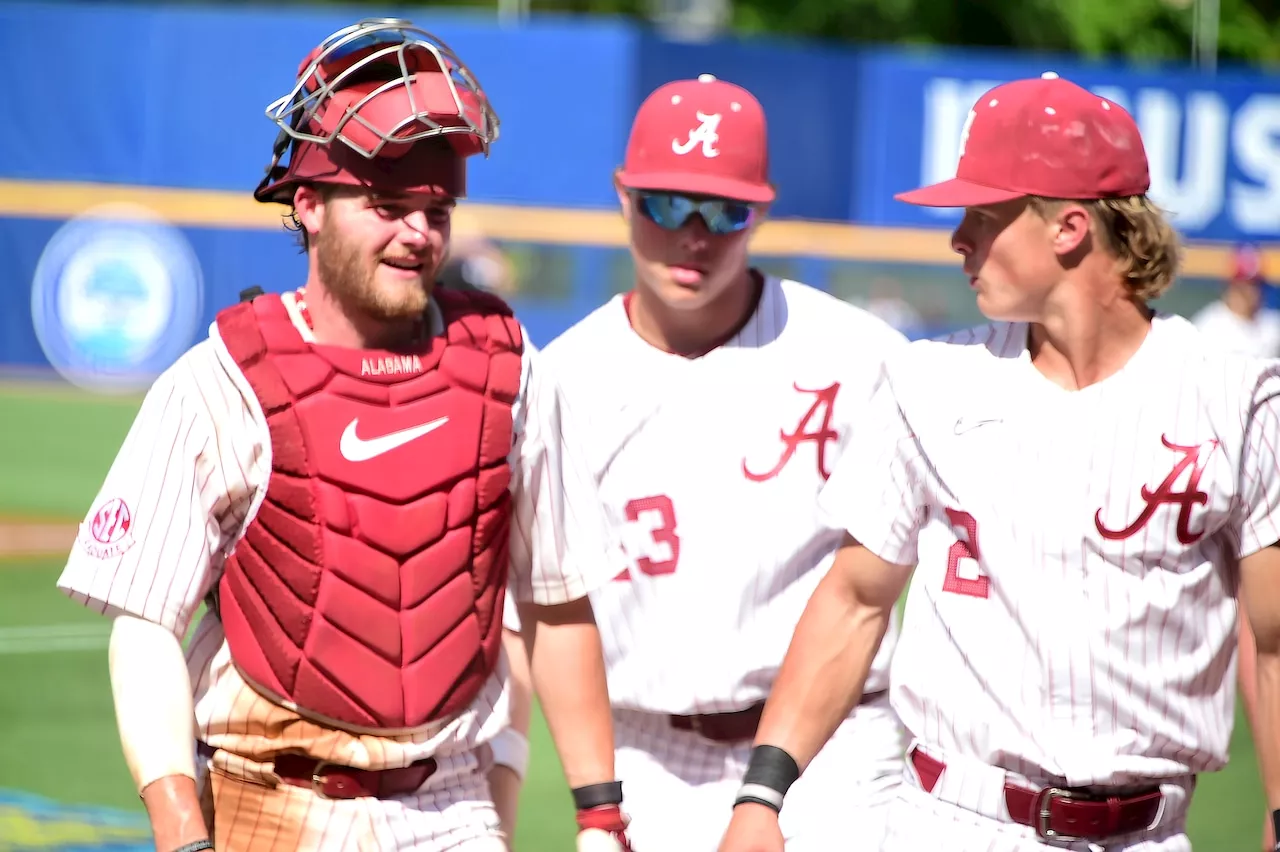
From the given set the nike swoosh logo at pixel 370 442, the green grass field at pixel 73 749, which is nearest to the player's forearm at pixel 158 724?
the nike swoosh logo at pixel 370 442

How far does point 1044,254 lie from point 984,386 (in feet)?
0.96

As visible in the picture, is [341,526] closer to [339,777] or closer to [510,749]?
[339,777]

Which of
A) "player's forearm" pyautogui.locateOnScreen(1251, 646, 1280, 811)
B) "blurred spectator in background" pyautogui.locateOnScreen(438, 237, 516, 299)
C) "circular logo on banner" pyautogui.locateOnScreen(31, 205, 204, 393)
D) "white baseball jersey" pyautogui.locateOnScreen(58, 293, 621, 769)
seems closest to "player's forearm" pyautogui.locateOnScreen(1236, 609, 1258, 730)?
"player's forearm" pyautogui.locateOnScreen(1251, 646, 1280, 811)

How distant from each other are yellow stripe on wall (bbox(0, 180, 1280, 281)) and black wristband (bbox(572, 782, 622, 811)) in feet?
45.8

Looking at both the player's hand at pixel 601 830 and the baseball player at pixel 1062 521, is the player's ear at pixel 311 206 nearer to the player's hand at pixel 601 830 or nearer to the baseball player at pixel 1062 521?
the baseball player at pixel 1062 521

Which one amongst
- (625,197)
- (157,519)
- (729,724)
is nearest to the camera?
(157,519)

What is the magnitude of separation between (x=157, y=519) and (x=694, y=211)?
6.23 ft

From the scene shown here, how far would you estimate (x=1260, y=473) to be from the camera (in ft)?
11.4

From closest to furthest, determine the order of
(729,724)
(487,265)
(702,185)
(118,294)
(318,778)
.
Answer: (318,778) < (729,724) < (702,185) < (487,265) < (118,294)

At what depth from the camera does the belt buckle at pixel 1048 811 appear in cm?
349

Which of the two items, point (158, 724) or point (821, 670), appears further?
point (821, 670)

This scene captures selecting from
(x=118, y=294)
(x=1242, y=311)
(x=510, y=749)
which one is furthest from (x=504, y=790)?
(x=118, y=294)

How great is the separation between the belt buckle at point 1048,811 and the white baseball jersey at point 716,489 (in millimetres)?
1194

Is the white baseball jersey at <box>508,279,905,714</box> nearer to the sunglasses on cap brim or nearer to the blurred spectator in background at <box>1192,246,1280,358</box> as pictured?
the sunglasses on cap brim
